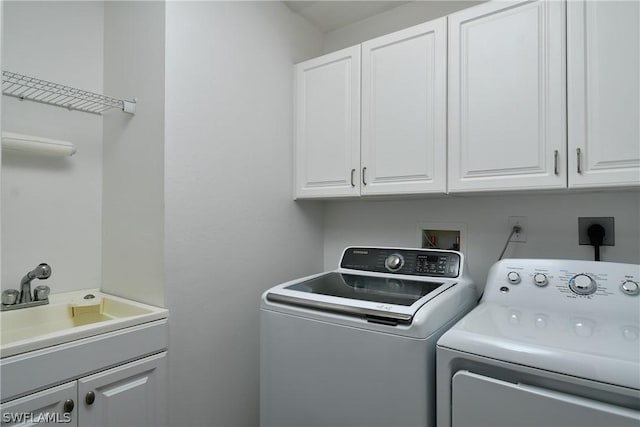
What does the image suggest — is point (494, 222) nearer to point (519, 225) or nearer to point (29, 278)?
point (519, 225)

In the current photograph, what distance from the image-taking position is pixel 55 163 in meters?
1.59

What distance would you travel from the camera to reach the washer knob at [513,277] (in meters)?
1.37

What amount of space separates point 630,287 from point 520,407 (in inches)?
25.8

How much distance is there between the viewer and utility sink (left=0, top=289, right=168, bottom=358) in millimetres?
1227

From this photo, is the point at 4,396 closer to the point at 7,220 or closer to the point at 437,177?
the point at 7,220

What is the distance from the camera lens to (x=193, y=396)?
4.99ft

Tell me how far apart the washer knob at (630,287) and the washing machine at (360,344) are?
1.67 feet

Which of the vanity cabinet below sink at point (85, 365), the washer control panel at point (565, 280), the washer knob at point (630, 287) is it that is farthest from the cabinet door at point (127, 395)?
the washer knob at point (630, 287)

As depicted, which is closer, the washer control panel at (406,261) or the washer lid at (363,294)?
the washer lid at (363,294)

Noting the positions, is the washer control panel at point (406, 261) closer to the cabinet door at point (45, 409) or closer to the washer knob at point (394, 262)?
the washer knob at point (394, 262)

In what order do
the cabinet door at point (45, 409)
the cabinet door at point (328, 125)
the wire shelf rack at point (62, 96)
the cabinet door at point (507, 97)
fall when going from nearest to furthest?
the cabinet door at point (45, 409) < the cabinet door at point (507, 97) < the wire shelf rack at point (62, 96) < the cabinet door at point (328, 125)

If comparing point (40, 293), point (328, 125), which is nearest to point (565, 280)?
point (328, 125)

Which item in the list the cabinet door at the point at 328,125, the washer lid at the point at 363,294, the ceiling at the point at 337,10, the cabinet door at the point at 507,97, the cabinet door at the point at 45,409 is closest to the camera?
the cabinet door at the point at 45,409

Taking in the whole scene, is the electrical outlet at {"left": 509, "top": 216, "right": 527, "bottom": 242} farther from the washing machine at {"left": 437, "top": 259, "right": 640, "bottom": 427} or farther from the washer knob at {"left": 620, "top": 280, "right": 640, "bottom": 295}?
the washer knob at {"left": 620, "top": 280, "right": 640, "bottom": 295}
